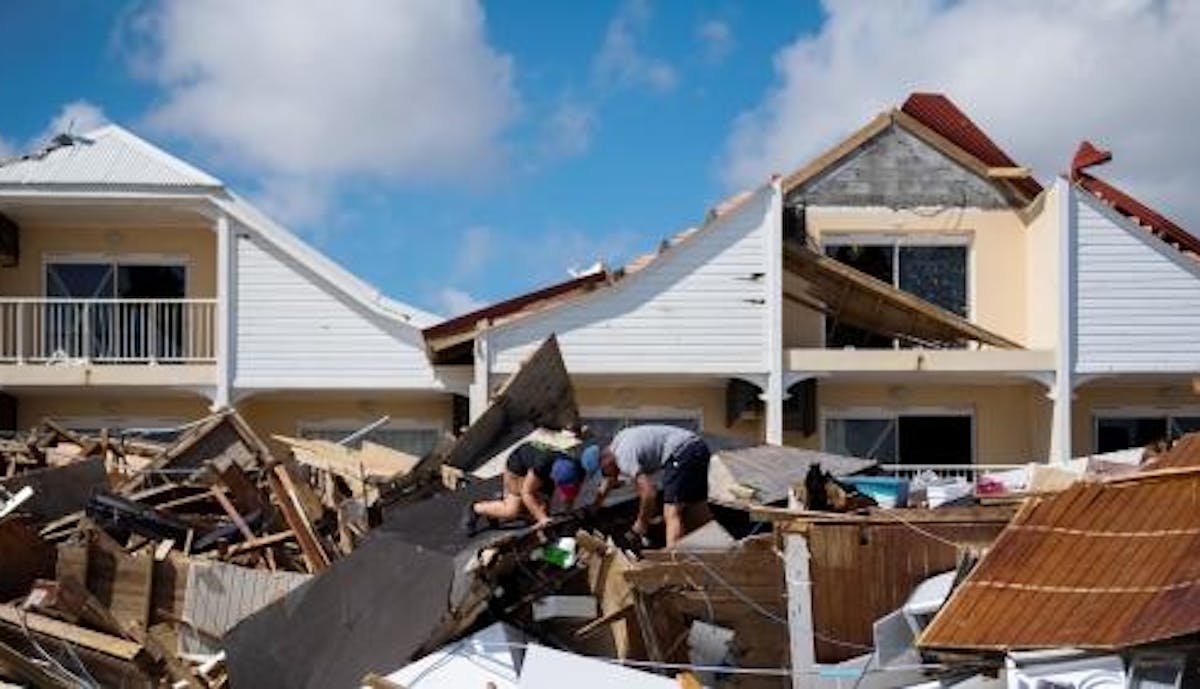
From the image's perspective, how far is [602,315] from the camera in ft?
59.6

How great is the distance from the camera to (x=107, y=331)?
64.5 feet

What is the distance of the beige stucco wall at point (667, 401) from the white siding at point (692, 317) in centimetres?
83

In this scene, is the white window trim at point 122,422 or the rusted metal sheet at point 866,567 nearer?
the rusted metal sheet at point 866,567

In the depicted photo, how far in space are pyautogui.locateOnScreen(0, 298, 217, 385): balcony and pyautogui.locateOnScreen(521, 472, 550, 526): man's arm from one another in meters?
9.84

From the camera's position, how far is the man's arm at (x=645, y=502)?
34.3 ft

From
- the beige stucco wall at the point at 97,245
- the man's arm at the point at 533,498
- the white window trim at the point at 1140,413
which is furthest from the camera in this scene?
the beige stucco wall at the point at 97,245

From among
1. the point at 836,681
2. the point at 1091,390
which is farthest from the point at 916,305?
the point at 836,681

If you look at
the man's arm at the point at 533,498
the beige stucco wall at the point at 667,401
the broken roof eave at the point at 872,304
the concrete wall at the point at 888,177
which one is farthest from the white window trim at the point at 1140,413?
the man's arm at the point at 533,498

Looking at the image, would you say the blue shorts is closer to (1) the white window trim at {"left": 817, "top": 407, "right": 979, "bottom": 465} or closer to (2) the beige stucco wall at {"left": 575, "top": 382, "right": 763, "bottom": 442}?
(2) the beige stucco wall at {"left": 575, "top": 382, "right": 763, "bottom": 442}

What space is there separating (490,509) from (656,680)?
2.74 metres

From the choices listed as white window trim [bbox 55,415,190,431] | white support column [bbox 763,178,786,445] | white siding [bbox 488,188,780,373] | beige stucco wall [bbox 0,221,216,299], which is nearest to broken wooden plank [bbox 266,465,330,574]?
white siding [bbox 488,188,780,373]

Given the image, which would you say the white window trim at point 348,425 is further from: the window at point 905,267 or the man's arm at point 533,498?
the man's arm at point 533,498

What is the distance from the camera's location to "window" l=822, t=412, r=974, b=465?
19.5 metres

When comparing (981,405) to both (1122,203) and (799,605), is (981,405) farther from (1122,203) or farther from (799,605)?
(799,605)
